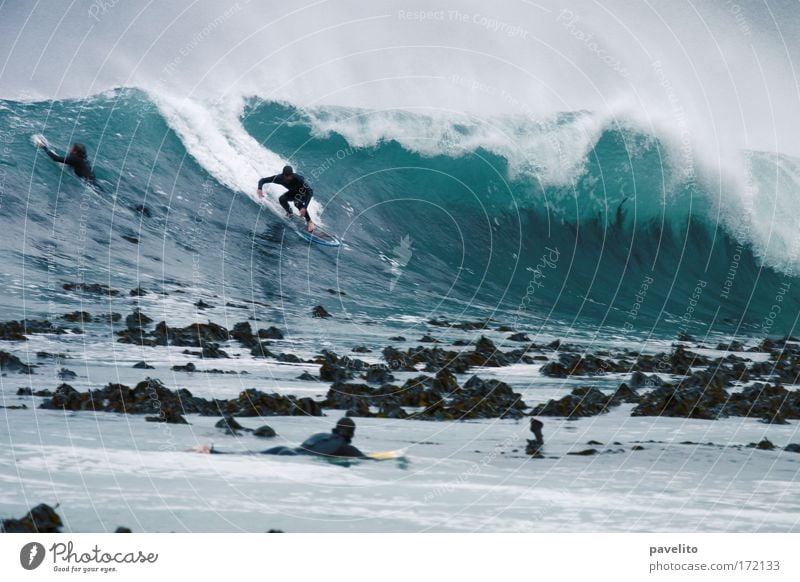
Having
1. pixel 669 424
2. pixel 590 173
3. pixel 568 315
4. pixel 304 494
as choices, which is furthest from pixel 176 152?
pixel 304 494

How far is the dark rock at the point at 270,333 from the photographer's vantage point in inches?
779

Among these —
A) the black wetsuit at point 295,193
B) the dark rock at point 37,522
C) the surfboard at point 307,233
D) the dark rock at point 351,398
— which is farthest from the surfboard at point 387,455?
the surfboard at point 307,233

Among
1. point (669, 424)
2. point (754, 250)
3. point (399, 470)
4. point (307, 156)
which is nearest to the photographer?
point (399, 470)

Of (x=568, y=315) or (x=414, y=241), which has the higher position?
(x=414, y=241)

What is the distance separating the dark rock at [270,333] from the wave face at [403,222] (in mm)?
4077

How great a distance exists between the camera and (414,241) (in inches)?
1431

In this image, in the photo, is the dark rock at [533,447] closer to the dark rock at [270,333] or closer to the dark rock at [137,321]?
the dark rock at [270,333]

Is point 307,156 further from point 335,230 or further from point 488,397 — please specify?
point 488,397

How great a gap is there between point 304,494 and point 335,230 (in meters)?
25.6

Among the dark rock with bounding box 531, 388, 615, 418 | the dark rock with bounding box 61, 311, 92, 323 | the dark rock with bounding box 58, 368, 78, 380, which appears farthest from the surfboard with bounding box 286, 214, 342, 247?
the dark rock with bounding box 58, 368, 78, 380

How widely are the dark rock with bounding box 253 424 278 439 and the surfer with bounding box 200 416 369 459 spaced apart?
43 centimetres

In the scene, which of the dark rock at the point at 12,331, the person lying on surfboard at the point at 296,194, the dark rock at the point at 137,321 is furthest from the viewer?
the person lying on surfboard at the point at 296,194
